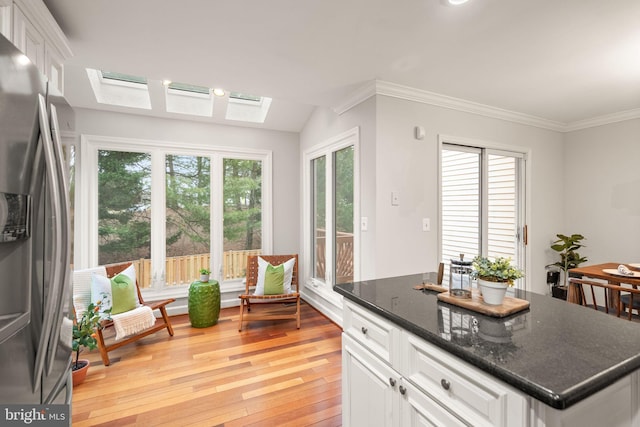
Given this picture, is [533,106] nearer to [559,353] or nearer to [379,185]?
[379,185]

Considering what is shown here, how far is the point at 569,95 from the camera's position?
9.76ft

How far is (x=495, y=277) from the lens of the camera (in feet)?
4.05

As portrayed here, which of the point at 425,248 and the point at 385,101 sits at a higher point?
the point at 385,101

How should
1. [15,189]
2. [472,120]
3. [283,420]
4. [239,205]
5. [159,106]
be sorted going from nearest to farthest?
[15,189] < [283,420] < [472,120] < [159,106] < [239,205]

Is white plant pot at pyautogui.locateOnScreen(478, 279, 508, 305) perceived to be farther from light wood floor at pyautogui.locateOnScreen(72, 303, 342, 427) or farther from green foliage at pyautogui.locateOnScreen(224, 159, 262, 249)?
green foliage at pyautogui.locateOnScreen(224, 159, 262, 249)

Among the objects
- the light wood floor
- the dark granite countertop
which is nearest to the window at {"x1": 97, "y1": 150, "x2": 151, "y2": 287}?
the light wood floor

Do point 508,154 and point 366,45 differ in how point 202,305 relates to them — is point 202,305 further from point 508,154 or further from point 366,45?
point 508,154

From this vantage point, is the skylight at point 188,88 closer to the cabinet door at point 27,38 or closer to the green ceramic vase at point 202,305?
the cabinet door at point 27,38

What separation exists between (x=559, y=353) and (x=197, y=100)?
4.07 meters

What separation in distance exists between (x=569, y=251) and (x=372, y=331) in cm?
368

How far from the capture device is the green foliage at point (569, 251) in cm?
362

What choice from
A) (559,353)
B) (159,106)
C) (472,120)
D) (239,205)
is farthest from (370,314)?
(159,106)

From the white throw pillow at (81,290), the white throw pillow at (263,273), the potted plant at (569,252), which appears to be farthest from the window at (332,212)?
the potted plant at (569,252)

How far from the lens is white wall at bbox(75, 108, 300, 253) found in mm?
3462
